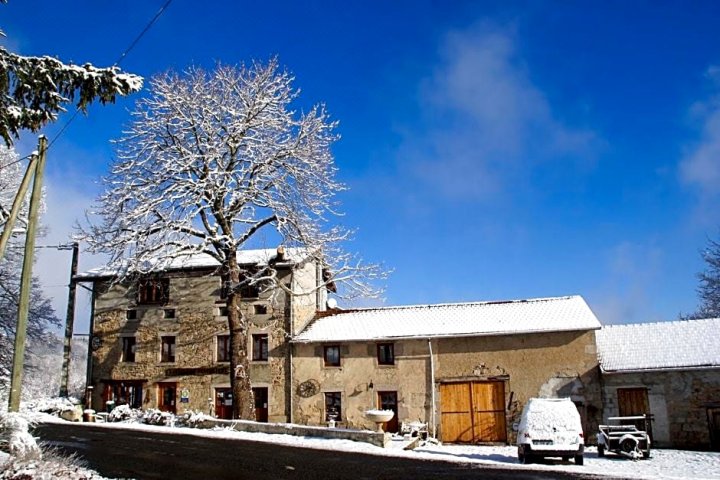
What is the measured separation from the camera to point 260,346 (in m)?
30.0

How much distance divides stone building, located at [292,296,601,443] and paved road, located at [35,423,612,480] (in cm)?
944

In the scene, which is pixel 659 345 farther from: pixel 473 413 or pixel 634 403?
pixel 473 413

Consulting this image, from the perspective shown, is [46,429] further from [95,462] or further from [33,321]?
[33,321]

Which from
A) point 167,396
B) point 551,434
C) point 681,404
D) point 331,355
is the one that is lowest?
point 551,434

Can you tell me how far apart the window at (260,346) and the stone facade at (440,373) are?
183 centimetres

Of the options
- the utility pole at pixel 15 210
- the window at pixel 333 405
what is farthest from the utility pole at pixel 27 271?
the window at pixel 333 405

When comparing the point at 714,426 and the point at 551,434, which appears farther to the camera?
the point at 714,426

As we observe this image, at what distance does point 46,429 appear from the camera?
68.4 feet

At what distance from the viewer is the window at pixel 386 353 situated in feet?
90.0

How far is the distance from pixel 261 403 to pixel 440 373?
8.32 meters

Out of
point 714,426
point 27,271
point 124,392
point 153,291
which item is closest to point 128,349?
point 124,392

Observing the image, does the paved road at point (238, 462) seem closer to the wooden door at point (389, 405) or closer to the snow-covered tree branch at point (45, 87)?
the snow-covered tree branch at point (45, 87)

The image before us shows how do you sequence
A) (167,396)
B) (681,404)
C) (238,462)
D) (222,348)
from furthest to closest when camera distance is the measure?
(167,396) < (222,348) < (681,404) < (238,462)

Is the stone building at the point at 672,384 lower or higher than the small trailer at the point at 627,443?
higher
